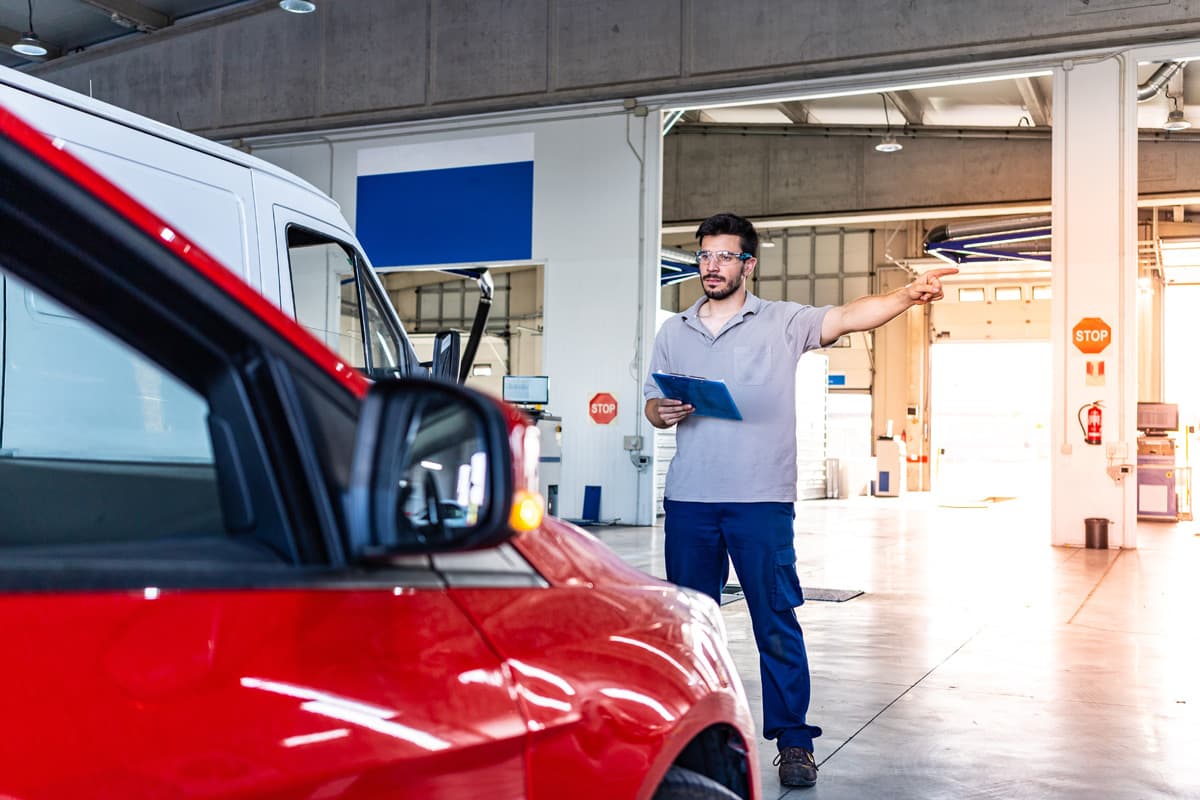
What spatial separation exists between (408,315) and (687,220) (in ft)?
37.9

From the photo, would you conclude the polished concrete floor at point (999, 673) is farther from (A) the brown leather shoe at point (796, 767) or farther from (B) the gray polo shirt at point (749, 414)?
(B) the gray polo shirt at point (749, 414)

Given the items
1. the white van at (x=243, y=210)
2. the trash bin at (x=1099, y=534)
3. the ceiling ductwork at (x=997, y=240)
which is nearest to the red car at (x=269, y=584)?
the white van at (x=243, y=210)

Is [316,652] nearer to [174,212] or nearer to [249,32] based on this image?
[174,212]

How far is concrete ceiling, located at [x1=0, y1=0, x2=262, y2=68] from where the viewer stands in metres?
14.6

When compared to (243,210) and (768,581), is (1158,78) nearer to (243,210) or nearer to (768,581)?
(768,581)

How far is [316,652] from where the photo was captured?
1047 mm

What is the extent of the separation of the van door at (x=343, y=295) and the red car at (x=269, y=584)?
239 centimetres

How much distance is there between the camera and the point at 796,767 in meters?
3.55

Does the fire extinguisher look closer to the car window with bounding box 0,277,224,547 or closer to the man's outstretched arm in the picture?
the man's outstretched arm

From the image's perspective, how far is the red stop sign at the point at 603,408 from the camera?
13.4 metres

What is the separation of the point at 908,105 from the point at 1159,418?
19.5 ft

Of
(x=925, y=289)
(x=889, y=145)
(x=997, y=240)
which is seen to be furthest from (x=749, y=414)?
(x=997, y=240)

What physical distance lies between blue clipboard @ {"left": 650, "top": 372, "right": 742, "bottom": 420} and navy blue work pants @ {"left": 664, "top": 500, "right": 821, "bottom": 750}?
29 cm

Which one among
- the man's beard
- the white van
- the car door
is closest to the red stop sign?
the white van
